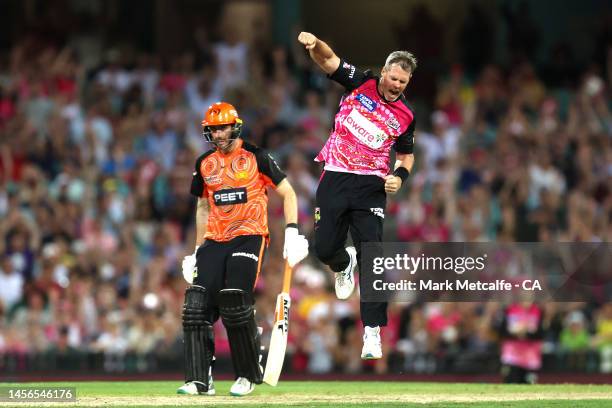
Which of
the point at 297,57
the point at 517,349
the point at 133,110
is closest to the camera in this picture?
the point at 517,349

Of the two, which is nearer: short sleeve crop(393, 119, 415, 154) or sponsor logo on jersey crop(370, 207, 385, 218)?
sponsor logo on jersey crop(370, 207, 385, 218)

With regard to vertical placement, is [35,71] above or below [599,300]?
above

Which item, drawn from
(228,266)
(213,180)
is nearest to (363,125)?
(213,180)

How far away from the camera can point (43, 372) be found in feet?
65.8

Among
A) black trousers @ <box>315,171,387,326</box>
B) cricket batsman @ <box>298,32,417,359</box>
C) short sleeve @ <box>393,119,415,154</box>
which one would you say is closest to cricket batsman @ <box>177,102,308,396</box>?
black trousers @ <box>315,171,387,326</box>

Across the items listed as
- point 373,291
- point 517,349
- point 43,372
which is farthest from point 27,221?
point 373,291

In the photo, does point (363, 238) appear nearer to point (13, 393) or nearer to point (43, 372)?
point (13, 393)

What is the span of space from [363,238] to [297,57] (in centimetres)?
1199

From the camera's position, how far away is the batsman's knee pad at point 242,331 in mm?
12938

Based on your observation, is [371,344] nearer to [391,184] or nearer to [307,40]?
Answer: [391,184]

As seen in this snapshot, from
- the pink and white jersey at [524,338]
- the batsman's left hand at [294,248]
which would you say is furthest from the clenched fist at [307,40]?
the pink and white jersey at [524,338]

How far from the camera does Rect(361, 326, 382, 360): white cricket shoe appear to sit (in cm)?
1280

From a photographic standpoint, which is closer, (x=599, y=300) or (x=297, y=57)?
(x=599, y=300)

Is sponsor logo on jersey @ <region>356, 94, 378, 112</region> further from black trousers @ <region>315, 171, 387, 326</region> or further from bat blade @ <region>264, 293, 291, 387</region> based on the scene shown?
bat blade @ <region>264, 293, 291, 387</region>
